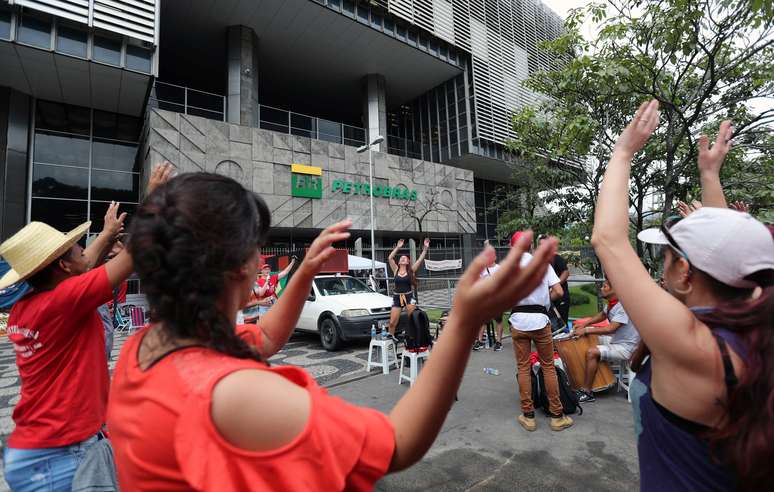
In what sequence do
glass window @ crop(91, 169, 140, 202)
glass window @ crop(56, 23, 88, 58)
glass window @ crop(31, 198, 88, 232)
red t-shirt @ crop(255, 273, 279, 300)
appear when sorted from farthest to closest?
1. glass window @ crop(91, 169, 140, 202)
2. glass window @ crop(31, 198, 88, 232)
3. glass window @ crop(56, 23, 88, 58)
4. red t-shirt @ crop(255, 273, 279, 300)

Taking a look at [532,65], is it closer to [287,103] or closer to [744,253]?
[287,103]

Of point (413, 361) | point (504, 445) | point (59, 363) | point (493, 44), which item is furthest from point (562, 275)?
point (493, 44)

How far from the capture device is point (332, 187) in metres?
20.8

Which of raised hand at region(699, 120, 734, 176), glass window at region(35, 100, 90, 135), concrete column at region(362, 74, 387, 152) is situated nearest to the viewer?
raised hand at region(699, 120, 734, 176)

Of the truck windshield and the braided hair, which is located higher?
the braided hair

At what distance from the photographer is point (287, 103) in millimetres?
27109

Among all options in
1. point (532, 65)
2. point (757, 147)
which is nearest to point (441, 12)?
point (532, 65)

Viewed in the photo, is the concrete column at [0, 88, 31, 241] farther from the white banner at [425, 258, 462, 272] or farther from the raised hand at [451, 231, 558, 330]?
the raised hand at [451, 231, 558, 330]

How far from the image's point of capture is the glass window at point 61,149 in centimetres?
1634

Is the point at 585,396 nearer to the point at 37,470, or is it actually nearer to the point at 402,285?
the point at 402,285

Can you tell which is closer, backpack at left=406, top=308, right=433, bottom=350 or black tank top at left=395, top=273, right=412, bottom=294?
backpack at left=406, top=308, right=433, bottom=350

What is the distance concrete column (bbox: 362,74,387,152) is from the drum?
1984 centimetres

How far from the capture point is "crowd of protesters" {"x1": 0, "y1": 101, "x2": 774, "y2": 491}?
2.40 ft

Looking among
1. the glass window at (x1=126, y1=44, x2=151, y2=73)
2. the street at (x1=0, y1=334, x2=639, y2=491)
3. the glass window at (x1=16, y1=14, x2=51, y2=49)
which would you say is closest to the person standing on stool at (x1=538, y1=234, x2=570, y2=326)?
the street at (x1=0, y1=334, x2=639, y2=491)
